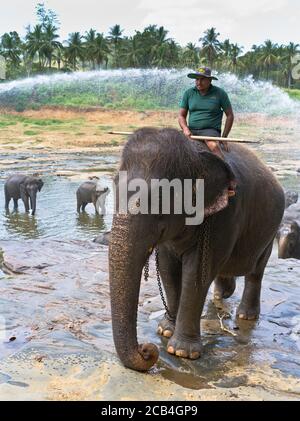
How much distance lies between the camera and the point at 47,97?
4253 centimetres

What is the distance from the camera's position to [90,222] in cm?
1293

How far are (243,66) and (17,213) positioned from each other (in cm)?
5668

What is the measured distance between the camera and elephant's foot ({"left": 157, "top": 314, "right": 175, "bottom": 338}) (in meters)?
5.33

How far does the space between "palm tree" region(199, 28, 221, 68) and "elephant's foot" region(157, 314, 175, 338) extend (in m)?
57.1

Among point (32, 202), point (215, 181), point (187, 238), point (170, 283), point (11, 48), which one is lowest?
point (32, 202)

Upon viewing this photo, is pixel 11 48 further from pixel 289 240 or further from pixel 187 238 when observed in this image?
pixel 187 238

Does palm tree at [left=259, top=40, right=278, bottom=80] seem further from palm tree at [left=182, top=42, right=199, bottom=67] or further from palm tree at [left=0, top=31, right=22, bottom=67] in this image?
palm tree at [left=0, top=31, right=22, bottom=67]

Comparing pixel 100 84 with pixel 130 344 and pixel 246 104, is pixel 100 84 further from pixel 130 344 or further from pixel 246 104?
pixel 130 344

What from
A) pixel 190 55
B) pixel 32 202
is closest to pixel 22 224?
pixel 32 202

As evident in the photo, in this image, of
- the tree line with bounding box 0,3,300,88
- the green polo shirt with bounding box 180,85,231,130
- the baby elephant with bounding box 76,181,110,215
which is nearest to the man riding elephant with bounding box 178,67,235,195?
the green polo shirt with bounding box 180,85,231,130

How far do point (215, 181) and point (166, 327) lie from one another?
1.49m

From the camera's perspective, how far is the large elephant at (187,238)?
4141 mm

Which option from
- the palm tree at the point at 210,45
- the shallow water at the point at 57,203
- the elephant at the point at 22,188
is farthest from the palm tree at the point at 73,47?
the elephant at the point at 22,188

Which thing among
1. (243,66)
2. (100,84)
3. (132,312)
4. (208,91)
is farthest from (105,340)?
(243,66)
